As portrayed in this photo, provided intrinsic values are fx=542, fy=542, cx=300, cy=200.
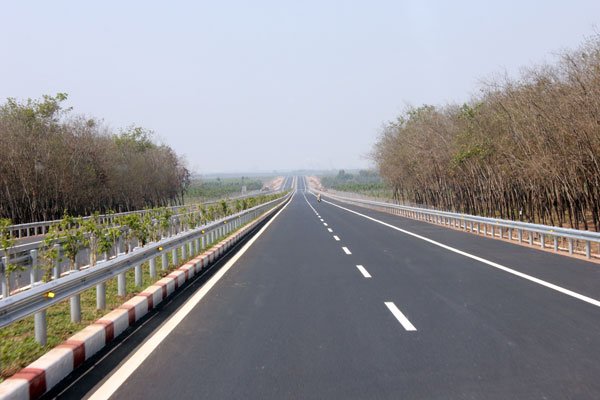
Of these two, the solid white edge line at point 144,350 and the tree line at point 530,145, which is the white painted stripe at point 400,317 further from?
the tree line at point 530,145

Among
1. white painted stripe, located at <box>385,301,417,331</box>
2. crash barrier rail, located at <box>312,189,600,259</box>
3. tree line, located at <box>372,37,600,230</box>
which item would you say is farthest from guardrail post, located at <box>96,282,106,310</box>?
tree line, located at <box>372,37,600,230</box>

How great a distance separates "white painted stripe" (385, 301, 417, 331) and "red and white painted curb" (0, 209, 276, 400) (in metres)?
3.73

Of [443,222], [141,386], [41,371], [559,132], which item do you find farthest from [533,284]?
[443,222]

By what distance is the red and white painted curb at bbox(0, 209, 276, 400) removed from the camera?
4.46 m

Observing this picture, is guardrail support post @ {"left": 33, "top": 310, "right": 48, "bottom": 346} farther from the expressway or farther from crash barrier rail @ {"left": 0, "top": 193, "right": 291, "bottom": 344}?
the expressway

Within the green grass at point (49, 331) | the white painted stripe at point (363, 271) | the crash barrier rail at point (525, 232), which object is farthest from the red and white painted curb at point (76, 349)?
the crash barrier rail at point (525, 232)

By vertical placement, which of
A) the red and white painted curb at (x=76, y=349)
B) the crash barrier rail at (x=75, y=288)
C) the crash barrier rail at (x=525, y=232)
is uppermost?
the crash barrier rail at (x=75, y=288)

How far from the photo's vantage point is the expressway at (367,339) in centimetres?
484

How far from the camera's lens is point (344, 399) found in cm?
451

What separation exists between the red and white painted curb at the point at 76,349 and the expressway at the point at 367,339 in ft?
0.45

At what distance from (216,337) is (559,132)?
1926cm

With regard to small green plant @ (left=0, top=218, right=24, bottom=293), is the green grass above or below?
below

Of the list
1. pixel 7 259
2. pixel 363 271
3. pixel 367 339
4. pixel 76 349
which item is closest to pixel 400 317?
pixel 367 339

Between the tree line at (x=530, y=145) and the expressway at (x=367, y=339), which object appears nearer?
the expressway at (x=367, y=339)
